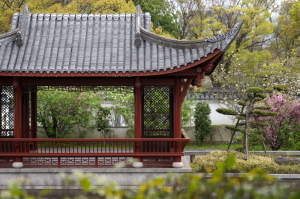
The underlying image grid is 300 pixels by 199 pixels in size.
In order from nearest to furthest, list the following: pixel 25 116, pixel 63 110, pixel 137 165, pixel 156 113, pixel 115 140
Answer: pixel 137 165 → pixel 115 140 → pixel 156 113 → pixel 25 116 → pixel 63 110

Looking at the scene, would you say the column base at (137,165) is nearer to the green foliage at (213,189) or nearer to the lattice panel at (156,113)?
the lattice panel at (156,113)

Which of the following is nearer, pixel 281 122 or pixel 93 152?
pixel 93 152

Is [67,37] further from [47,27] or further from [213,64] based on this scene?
[213,64]

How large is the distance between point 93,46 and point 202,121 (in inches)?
462

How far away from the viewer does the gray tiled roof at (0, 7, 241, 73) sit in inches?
414

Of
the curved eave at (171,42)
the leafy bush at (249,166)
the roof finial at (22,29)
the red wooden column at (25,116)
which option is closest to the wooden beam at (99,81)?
the curved eave at (171,42)

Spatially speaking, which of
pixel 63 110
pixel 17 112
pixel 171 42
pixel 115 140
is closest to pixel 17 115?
pixel 17 112

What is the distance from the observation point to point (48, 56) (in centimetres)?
1105

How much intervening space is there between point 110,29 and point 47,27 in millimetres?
1631

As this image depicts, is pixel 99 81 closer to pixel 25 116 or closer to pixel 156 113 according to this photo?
pixel 156 113

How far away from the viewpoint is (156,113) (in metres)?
11.8

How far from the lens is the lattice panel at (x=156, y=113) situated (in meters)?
11.6

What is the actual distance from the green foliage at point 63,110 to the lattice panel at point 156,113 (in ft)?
28.1

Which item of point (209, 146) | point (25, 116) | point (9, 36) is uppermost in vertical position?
point (9, 36)
